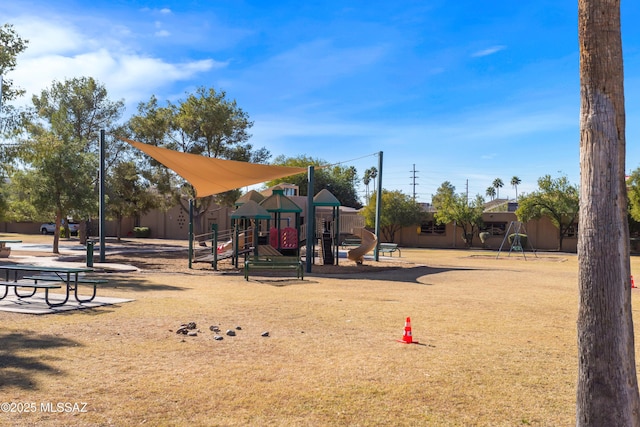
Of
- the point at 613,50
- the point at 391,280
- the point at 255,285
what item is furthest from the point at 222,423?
the point at 391,280

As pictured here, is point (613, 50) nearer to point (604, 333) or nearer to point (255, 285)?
point (604, 333)

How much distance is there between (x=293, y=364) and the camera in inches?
236

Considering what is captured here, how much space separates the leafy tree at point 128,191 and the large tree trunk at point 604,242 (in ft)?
112

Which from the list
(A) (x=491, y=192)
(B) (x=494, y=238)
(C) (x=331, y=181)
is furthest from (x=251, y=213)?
(A) (x=491, y=192)

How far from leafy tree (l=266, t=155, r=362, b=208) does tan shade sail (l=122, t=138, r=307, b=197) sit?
38763 mm

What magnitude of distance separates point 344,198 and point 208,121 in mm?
32827

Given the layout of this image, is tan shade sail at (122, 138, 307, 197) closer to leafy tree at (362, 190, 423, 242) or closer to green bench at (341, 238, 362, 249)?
green bench at (341, 238, 362, 249)

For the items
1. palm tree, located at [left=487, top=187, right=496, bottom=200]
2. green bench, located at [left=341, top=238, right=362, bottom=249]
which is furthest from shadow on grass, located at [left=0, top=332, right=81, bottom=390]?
palm tree, located at [left=487, top=187, right=496, bottom=200]

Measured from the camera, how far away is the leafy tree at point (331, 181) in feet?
199

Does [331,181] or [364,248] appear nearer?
[364,248]

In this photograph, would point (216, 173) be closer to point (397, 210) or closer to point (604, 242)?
point (604, 242)

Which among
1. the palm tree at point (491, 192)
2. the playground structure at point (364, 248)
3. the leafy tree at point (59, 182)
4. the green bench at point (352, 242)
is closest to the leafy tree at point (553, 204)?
the green bench at point (352, 242)

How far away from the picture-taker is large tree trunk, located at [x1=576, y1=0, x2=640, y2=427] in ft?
11.3

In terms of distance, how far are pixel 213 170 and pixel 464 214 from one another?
93.7 ft
